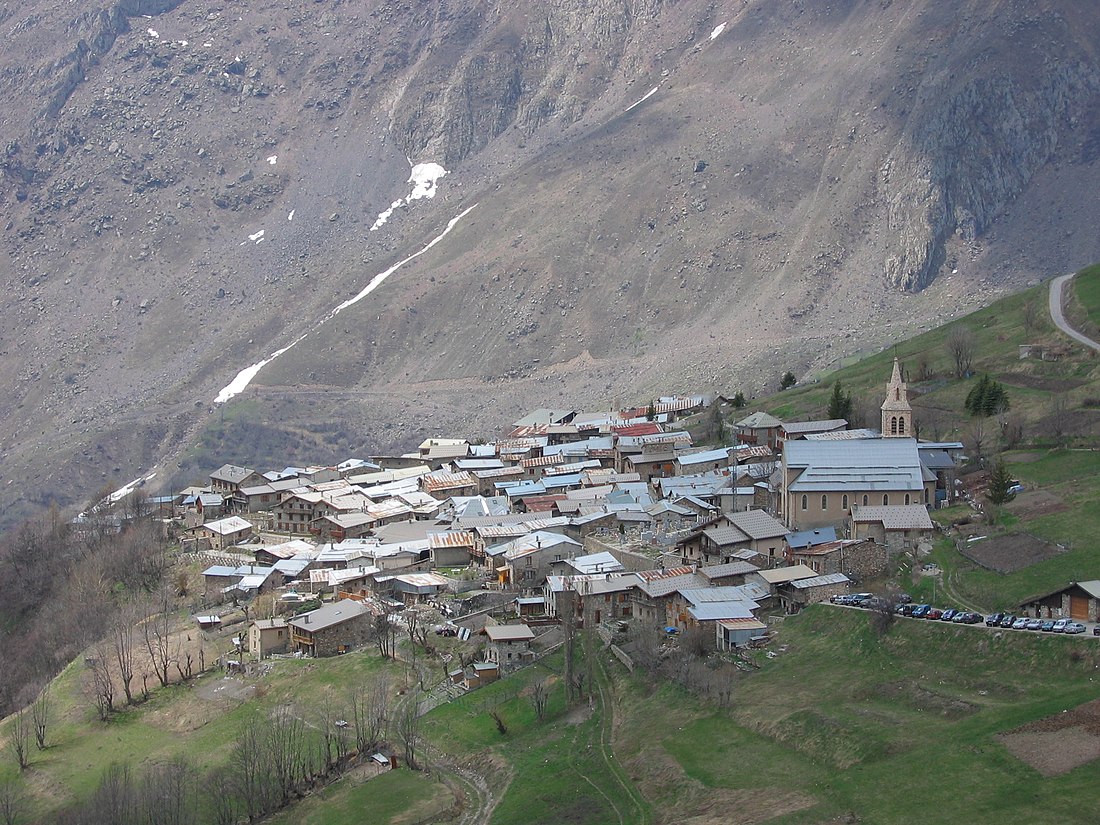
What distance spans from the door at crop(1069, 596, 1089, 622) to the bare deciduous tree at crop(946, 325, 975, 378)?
50658mm

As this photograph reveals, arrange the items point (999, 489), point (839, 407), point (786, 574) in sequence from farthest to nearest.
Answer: point (839, 407) → point (999, 489) → point (786, 574)

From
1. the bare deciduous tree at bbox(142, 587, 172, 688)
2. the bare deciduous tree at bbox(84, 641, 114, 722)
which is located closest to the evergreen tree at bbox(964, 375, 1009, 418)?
the bare deciduous tree at bbox(142, 587, 172, 688)

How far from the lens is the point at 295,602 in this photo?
239 feet

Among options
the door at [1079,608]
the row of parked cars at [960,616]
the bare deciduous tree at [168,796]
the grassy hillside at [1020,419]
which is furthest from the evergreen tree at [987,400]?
the bare deciduous tree at [168,796]

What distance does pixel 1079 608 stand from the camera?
4803cm

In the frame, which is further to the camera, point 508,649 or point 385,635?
point 385,635

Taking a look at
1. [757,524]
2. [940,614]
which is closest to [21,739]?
[757,524]

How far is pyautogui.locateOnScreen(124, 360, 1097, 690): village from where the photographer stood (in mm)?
59938

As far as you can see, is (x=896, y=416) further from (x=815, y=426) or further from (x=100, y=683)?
(x=100, y=683)

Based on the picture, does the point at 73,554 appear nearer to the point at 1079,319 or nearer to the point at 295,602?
the point at 295,602

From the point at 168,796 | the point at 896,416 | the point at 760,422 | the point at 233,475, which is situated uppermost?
the point at 233,475

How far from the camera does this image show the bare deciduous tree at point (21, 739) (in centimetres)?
5919

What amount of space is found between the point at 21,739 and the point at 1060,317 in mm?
79390

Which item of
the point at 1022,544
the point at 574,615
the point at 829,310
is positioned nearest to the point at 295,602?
the point at 574,615
